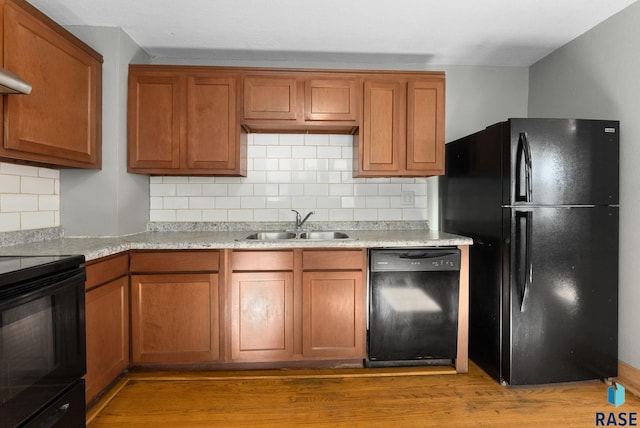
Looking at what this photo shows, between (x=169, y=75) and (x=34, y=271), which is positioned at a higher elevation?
(x=169, y=75)

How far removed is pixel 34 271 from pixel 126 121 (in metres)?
1.57

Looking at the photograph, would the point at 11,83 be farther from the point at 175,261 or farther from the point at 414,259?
the point at 414,259

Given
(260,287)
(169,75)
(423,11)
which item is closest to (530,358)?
(260,287)

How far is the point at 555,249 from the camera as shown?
2.19 meters

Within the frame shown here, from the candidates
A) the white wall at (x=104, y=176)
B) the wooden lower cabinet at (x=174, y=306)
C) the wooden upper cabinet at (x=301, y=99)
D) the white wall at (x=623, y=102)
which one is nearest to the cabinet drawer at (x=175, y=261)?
the wooden lower cabinet at (x=174, y=306)

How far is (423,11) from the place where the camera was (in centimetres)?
233

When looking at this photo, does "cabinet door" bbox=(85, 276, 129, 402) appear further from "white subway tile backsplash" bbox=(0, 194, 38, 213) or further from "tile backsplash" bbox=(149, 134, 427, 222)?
"tile backsplash" bbox=(149, 134, 427, 222)

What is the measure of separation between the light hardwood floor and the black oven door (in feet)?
2.00

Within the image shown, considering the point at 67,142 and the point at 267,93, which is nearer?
the point at 67,142

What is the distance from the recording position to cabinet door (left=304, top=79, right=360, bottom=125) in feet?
8.78

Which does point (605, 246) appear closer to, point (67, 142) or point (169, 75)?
point (169, 75)

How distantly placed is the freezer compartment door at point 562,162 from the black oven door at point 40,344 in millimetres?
2359

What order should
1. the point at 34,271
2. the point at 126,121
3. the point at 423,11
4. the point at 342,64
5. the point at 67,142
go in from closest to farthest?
the point at 34,271 < the point at 67,142 < the point at 423,11 < the point at 126,121 < the point at 342,64

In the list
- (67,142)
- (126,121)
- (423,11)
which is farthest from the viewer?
(126,121)
